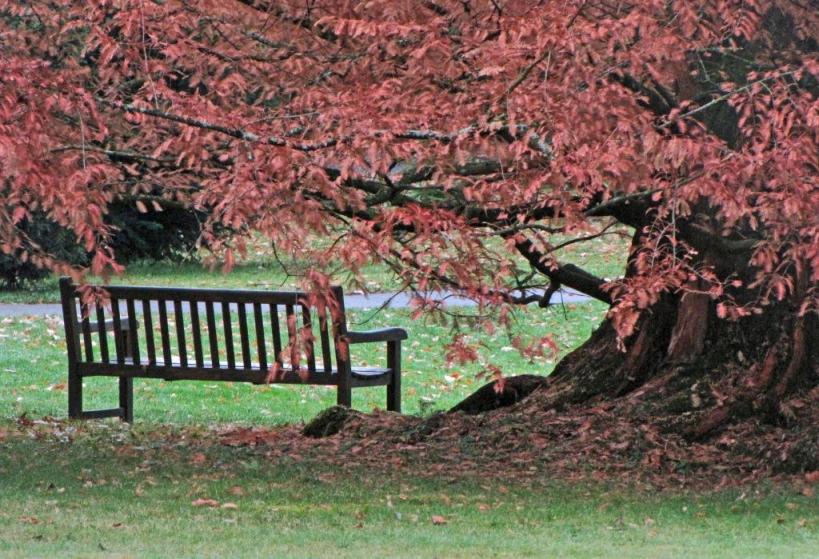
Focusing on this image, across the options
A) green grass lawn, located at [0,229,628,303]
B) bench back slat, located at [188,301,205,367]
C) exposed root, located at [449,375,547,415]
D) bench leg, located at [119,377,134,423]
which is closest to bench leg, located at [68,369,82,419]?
bench leg, located at [119,377,134,423]

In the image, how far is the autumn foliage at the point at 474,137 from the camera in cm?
617

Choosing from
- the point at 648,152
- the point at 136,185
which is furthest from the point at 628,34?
the point at 136,185

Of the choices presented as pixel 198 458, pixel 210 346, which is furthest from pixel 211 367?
pixel 198 458

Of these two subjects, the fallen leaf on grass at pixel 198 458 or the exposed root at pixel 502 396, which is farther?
the exposed root at pixel 502 396

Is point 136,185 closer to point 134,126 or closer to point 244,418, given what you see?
point 134,126

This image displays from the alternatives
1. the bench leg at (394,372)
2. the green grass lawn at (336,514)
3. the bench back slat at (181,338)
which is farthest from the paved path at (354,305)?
the green grass lawn at (336,514)

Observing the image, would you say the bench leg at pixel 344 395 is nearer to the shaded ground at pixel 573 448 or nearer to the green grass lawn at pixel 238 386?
the shaded ground at pixel 573 448

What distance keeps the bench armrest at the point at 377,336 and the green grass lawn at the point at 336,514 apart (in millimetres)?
1360

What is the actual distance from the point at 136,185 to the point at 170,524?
272 cm

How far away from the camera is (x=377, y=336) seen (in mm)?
10219

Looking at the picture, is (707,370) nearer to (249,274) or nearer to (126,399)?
(126,399)

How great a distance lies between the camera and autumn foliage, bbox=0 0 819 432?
617 centimetres

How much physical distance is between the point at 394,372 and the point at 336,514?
379cm

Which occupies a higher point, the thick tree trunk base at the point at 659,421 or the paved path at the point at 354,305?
the thick tree trunk base at the point at 659,421
